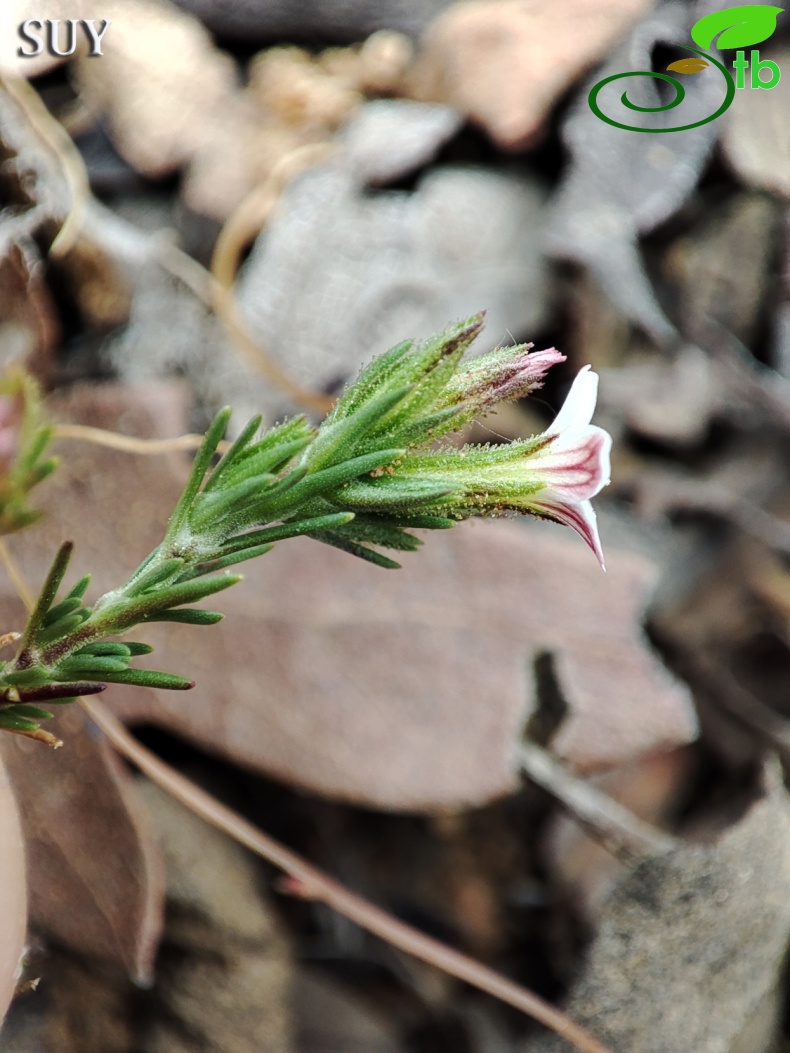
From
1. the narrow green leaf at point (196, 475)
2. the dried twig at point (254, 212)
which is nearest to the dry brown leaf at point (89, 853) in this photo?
the narrow green leaf at point (196, 475)

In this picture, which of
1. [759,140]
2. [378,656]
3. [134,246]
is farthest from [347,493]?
[759,140]

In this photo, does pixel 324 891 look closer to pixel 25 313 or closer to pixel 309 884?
pixel 309 884

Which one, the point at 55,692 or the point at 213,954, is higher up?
the point at 55,692

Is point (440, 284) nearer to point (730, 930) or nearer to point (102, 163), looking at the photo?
point (102, 163)

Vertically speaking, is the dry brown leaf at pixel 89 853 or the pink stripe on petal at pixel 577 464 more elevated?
the pink stripe on petal at pixel 577 464

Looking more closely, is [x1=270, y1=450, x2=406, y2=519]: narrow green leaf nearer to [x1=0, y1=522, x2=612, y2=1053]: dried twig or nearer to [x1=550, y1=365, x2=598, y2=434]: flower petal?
[x1=550, y1=365, x2=598, y2=434]: flower petal

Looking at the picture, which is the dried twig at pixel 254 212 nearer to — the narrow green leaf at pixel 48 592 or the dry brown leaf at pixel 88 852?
the dry brown leaf at pixel 88 852
